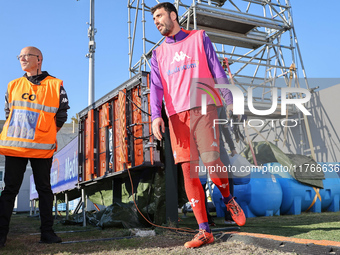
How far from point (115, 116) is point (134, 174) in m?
1.00

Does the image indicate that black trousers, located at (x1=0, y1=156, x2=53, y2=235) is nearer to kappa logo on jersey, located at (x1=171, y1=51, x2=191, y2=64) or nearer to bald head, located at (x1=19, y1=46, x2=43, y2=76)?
bald head, located at (x1=19, y1=46, x2=43, y2=76)

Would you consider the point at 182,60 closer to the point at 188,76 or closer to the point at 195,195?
the point at 188,76

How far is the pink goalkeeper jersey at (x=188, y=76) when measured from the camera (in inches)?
117

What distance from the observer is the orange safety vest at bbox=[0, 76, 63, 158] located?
3307 millimetres

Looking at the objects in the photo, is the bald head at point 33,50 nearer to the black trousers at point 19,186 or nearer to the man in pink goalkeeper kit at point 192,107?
the black trousers at point 19,186

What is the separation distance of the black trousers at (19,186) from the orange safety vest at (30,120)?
0.10 metres

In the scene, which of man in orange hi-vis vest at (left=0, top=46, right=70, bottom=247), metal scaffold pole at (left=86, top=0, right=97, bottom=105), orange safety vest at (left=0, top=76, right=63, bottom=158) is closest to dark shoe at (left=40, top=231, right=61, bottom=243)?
man in orange hi-vis vest at (left=0, top=46, right=70, bottom=247)

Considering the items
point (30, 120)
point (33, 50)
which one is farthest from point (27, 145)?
point (33, 50)

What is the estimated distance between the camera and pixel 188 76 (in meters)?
3.04

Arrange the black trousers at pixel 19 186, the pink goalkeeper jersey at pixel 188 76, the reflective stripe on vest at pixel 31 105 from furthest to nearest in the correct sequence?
the reflective stripe on vest at pixel 31 105 → the black trousers at pixel 19 186 → the pink goalkeeper jersey at pixel 188 76

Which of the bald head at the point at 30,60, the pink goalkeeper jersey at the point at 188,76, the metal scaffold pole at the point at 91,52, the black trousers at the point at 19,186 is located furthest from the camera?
the metal scaffold pole at the point at 91,52

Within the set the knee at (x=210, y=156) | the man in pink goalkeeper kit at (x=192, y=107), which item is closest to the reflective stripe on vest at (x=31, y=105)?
the man in pink goalkeeper kit at (x=192, y=107)

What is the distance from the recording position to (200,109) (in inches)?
116

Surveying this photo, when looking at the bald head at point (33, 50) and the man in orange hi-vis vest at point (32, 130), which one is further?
the bald head at point (33, 50)
